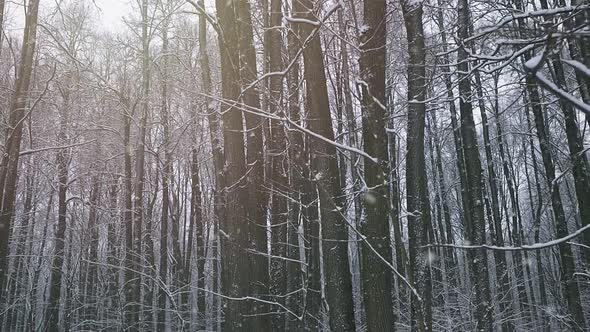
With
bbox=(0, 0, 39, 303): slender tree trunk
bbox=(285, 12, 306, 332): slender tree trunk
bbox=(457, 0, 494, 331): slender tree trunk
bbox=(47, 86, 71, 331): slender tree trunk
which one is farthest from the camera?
bbox=(47, 86, 71, 331): slender tree trunk

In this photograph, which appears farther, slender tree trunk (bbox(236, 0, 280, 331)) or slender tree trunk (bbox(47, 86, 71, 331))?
slender tree trunk (bbox(47, 86, 71, 331))

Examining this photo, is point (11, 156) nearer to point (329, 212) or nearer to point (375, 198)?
point (329, 212)

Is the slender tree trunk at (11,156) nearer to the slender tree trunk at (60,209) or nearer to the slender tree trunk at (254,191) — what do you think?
the slender tree trunk at (254,191)

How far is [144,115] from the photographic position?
15.8m

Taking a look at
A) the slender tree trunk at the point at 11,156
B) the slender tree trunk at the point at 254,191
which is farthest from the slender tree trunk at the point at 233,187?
the slender tree trunk at the point at 11,156

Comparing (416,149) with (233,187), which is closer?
(416,149)

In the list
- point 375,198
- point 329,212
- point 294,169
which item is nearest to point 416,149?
point 329,212

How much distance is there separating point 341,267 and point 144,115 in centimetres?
1154

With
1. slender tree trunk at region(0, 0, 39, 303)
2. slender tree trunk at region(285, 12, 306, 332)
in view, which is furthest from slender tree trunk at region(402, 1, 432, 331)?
slender tree trunk at region(0, 0, 39, 303)

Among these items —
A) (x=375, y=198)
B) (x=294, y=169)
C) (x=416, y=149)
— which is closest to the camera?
(x=375, y=198)

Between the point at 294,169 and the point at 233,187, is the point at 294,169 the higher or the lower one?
the higher one

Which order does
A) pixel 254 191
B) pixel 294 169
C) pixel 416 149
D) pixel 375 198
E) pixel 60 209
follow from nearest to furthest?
pixel 375 198, pixel 416 149, pixel 254 191, pixel 294 169, pixel 60 209

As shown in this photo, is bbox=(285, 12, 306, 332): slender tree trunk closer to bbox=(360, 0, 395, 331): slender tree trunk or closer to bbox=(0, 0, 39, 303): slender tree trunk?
bbox=(360, 0, 395, 331): slender tree trunk

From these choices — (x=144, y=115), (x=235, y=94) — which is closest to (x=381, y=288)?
(x=235, y=94)
